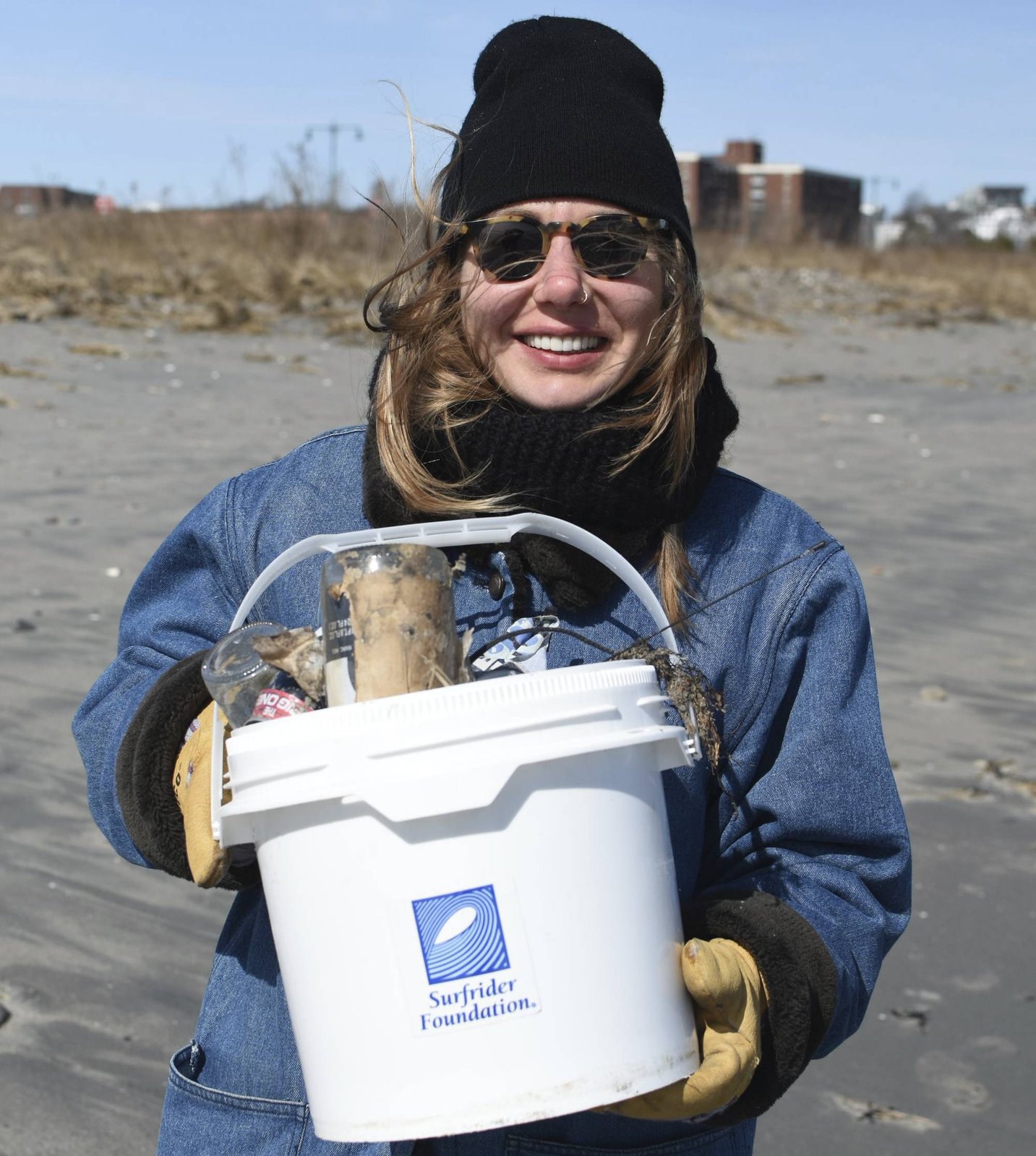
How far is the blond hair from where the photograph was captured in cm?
173

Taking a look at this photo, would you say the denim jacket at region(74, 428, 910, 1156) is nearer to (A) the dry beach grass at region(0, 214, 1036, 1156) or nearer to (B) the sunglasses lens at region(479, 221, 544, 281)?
(B) the sunglasses lens at region(479, 221, 544, 281)

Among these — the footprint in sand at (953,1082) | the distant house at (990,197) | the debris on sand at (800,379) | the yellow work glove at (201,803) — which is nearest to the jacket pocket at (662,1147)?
the yellow work glove at (201,803)

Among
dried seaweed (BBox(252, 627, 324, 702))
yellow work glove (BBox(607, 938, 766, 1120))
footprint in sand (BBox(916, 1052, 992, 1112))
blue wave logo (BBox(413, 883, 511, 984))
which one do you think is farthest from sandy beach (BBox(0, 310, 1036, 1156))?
blue wave logo (BBox(413, 883, 511, 984))

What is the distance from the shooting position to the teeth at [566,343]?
5.88 feet

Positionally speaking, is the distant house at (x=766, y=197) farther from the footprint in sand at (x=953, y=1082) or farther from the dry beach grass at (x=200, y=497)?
the footprint in sand at (x=953, y=1082)

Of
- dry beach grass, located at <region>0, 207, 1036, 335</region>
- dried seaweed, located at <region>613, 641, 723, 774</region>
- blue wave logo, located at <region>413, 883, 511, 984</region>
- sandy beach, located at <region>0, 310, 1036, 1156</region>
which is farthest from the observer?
dry beach grass, located at <region>0, 207, 1036, 335</region>

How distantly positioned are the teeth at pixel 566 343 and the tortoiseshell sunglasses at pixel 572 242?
0.26 feet

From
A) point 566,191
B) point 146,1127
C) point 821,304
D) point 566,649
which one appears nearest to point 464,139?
point 566,191

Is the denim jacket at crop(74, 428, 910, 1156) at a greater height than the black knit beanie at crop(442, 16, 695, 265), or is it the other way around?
the black knit beanie at crop(442, 16, 695, 265)

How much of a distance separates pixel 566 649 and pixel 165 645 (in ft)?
1.68

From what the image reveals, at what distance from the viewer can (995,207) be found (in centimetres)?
9012

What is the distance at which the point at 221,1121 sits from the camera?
1.67 metres

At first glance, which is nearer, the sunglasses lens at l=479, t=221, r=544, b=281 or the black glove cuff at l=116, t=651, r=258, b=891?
the black glove cuff at l=116, t=651, r=258, b=891

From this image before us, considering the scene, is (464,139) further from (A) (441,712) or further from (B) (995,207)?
(B) (995,207)
